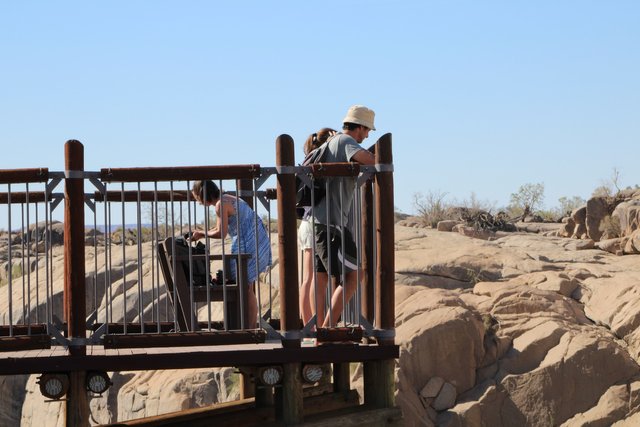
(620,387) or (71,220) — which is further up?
(71,220)

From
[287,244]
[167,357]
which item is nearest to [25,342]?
[167,357]

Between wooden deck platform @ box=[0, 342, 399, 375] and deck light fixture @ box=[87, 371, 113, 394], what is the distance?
0.07m

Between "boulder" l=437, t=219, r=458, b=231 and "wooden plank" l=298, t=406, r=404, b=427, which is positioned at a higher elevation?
"boulder" l=437, t=219, r=458, b=231

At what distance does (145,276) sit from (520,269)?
573cm

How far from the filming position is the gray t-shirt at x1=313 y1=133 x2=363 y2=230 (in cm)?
832

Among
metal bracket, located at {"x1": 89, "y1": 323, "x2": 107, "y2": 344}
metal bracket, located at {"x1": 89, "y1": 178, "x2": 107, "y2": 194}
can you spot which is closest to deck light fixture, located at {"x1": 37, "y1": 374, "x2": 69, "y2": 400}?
metal bracket, located at {"x1": 89, "y1": 323, "x2": 107, "y2": 344}

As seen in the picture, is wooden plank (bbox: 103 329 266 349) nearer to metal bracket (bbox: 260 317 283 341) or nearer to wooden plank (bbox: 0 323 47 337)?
metal bracket (bbox: 260 317 283 341)

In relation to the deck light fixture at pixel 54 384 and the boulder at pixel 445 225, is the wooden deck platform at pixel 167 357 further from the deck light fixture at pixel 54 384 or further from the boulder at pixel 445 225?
the boulder at pixel 445 225

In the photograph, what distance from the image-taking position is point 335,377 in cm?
1058

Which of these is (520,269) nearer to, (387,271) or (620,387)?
(620,387)

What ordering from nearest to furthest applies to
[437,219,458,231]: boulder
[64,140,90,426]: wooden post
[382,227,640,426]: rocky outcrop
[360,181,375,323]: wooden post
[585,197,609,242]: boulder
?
[64,140,90,426]: wooden post
[360,181,375,323]: wooden post
[382,227,640,426]: rocky outcrop
[585,197,609,242]: boulder
[437,219,458,231]: boulder

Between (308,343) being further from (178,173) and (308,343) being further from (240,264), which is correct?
(178,173)

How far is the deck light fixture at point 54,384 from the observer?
25.5ft

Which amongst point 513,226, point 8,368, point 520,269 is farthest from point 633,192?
point 8,368
